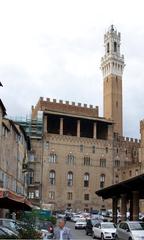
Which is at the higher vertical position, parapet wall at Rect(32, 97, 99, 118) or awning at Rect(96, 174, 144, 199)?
parapet wall at Rect(32, 97, 99, 118)

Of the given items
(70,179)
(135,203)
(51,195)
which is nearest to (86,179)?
(70,179)

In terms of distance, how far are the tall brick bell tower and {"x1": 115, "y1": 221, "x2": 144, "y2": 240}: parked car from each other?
82499 millimetres

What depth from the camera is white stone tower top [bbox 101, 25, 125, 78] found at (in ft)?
376

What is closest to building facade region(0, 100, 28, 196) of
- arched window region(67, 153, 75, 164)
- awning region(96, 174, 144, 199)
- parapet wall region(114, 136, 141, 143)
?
awning region(96, 174, 144, 199)

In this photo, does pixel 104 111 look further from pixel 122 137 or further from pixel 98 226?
pixel 98 226

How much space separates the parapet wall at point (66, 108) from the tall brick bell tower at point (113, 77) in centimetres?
448

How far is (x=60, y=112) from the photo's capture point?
95750 millimetres

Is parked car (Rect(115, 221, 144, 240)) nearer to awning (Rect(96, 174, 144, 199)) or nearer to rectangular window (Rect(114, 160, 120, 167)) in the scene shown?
awning (Rect(96, 174, 144, 199))

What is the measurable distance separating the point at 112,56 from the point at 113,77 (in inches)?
270

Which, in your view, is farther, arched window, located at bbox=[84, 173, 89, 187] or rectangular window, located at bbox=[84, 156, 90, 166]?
rectangular window, located at bbox=[84, 156, 90, 166]

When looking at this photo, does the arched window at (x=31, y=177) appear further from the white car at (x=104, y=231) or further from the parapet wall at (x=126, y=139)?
the white car at (x=104, y=231)

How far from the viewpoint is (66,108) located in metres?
103

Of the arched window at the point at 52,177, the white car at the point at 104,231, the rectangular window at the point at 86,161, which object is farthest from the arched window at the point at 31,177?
the white car at the point at 104,231

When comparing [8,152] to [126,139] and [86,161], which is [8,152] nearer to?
A: [86,161]
